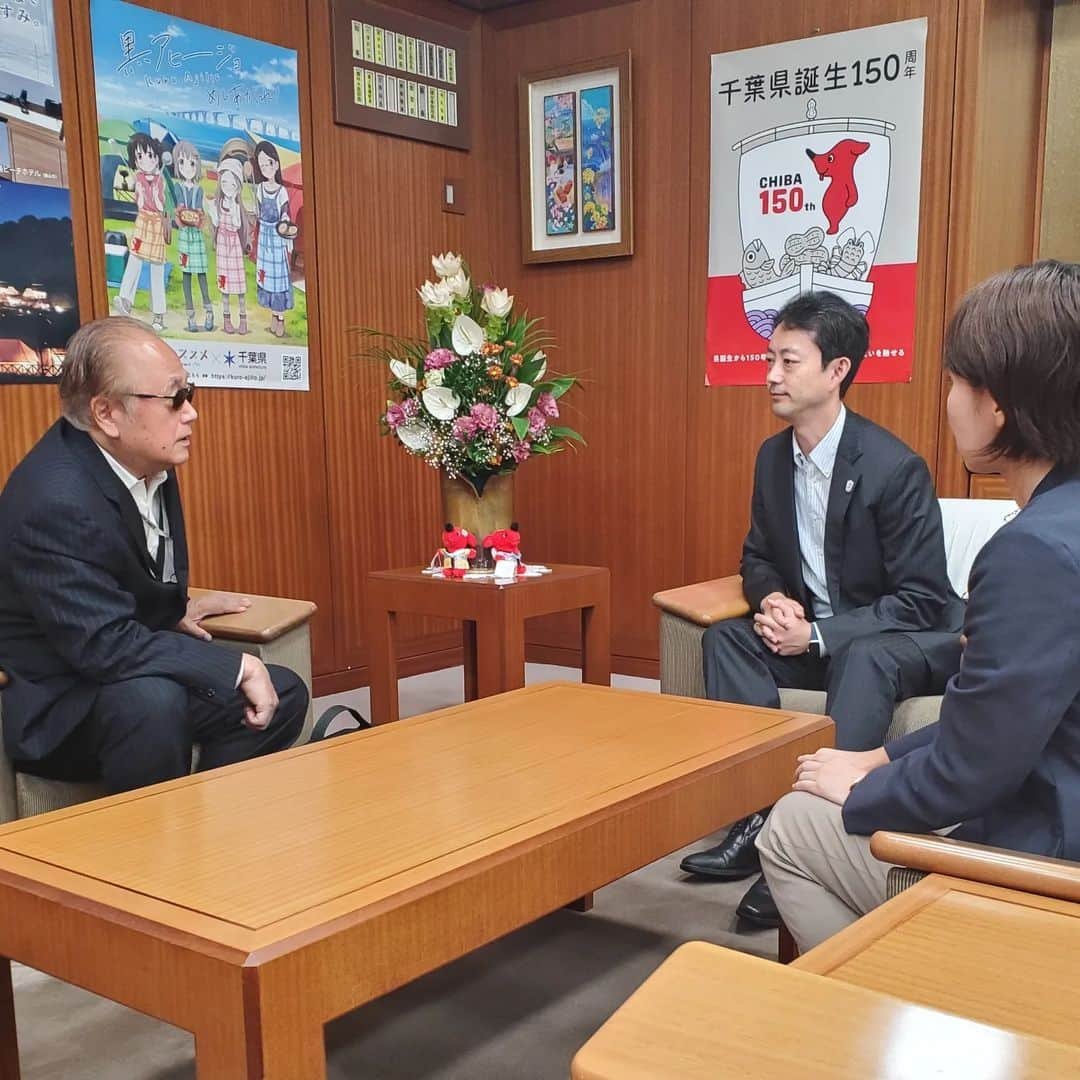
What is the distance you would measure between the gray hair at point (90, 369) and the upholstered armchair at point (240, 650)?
0.55 metres

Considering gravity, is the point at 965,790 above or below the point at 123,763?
above

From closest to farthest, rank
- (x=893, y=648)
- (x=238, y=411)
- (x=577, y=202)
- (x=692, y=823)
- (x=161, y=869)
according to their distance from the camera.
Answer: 1. (x=161, y=869)
2. (x=692, y=823)
3. (x=893, y=648)
4. (x=238, y=411)
5. (x=577, y=202)

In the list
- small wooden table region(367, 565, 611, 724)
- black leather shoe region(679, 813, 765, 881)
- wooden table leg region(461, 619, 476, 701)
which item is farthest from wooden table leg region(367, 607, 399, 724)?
black leather shoe region(679, 813, 765, 881)

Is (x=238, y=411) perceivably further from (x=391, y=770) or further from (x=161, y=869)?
(x=161, y=869)

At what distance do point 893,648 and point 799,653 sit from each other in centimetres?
27

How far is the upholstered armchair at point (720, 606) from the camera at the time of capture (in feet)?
9.05

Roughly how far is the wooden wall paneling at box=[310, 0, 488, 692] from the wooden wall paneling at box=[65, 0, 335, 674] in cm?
5

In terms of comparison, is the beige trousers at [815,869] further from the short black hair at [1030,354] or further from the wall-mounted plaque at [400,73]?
the wall-mounted plaque at [400,73]

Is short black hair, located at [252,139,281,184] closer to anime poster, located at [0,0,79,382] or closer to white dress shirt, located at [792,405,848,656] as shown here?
anime poster, located at [0,0,79,382]

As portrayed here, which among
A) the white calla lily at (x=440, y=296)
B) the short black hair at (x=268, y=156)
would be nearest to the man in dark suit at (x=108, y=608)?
the white calla lily at (x=440, y=296)

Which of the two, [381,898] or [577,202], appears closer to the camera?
[381,898]

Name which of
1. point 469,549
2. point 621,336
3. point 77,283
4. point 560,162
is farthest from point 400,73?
point 469,549

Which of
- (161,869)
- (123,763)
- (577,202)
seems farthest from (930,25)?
(161,869)

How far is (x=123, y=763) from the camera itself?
215 centimetres
